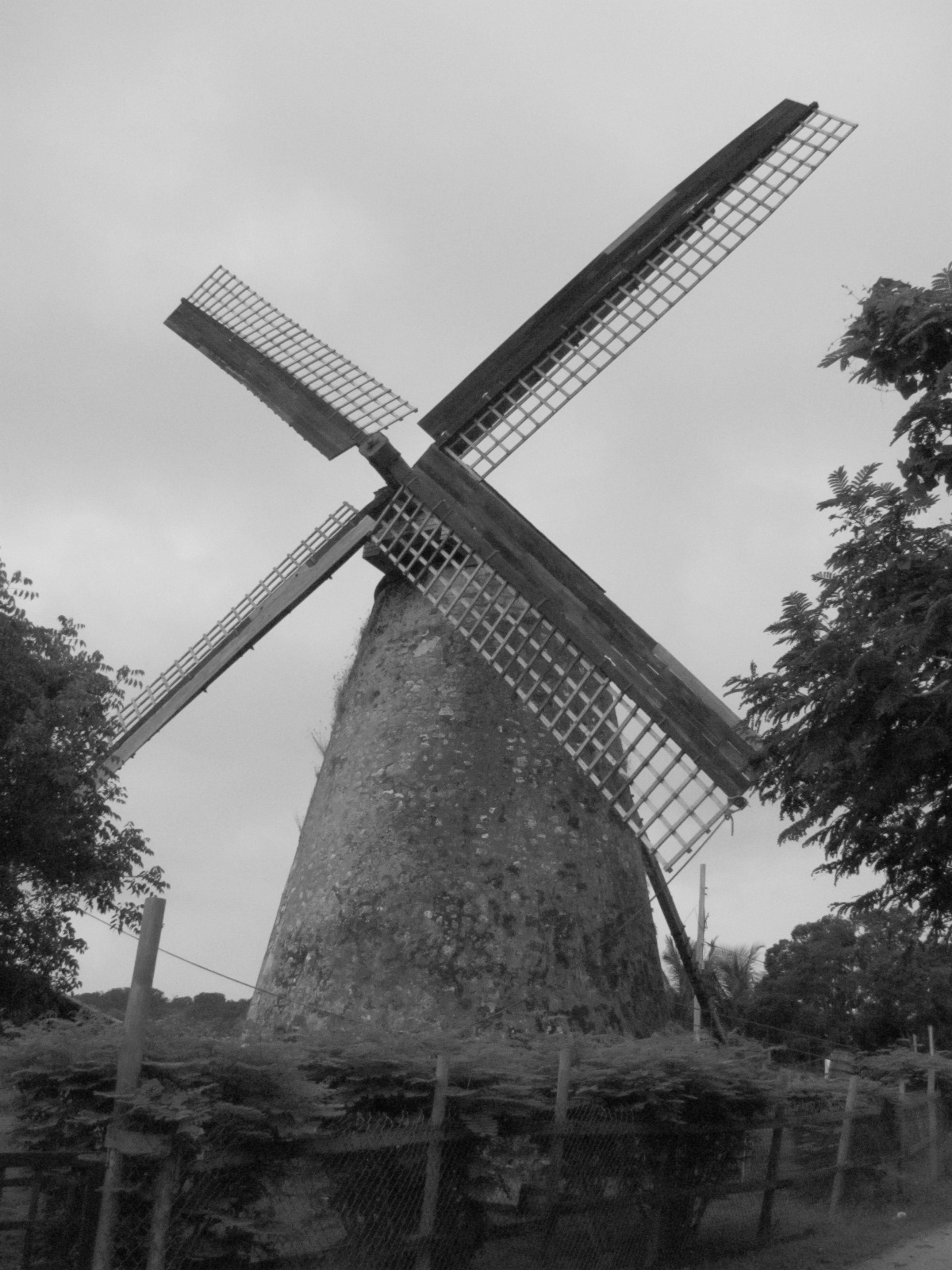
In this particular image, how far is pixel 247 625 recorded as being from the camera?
508 inches

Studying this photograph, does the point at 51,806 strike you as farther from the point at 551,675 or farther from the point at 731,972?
the point at 731,972

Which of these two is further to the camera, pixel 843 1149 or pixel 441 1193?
pixel 843 1149

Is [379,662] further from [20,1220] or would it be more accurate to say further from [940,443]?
Answer: [20,1220]

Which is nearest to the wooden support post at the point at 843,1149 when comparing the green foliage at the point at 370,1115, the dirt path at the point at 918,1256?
the dirt path at the point at 918,1256

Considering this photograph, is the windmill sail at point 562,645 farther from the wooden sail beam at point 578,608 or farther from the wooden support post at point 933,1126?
the wooden support post at point 933,1126

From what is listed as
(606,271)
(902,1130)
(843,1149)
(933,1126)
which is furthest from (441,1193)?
(606,271)

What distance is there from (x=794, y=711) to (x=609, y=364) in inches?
264

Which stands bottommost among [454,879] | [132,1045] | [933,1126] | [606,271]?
[933,1126]

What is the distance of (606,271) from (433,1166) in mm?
9381

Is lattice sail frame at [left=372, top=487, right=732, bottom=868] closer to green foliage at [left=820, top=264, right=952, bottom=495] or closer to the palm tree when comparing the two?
green foliage at [left=820, top=264, right=952, bottom=495]

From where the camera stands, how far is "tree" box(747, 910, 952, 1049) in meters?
39.1

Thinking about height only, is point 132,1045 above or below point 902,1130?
above

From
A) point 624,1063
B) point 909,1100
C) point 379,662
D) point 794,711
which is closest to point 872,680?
point 794,711

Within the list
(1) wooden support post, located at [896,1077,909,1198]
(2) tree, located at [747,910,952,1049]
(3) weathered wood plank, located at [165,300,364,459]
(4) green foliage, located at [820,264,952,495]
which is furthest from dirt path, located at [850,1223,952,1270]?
(2) tree, located at [747,910,952,1049]
